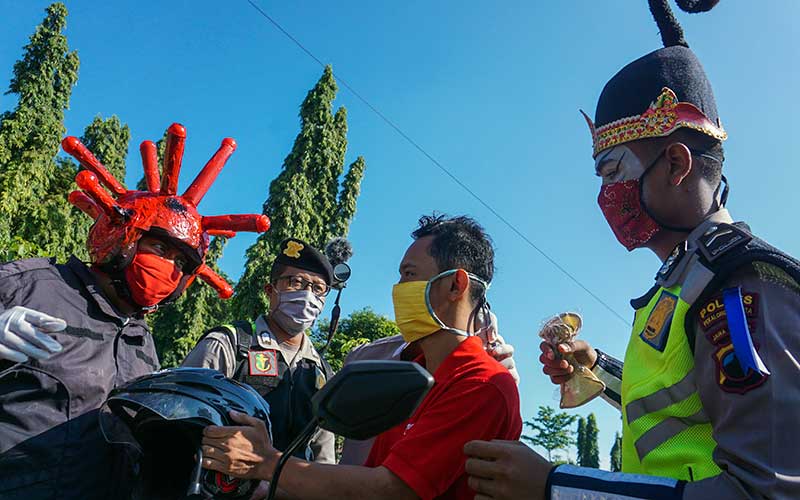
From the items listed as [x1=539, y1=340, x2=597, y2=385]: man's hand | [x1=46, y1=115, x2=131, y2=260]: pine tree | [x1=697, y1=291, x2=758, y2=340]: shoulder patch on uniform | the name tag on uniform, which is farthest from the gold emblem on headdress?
[x1=46, y1=115, x2=131, y2=260]: pine tree

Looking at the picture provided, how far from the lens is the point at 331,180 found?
88.4 feet

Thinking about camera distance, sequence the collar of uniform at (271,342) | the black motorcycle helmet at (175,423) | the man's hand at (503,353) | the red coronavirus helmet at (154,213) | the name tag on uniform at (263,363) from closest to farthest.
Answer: the black motorcycle helmet at (175,423) < the red coronavirus helmet at (154,213) < the man's hand at (503,353) < the name tag on uniform at (263,363) < the collar of uniform at (271,342)

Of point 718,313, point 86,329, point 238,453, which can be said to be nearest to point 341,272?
point 86,329

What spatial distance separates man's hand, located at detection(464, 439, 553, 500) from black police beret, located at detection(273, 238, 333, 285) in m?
3.75

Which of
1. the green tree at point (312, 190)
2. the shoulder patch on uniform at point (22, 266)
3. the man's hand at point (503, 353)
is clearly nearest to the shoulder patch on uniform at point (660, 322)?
the man's hand at point (503, 353)

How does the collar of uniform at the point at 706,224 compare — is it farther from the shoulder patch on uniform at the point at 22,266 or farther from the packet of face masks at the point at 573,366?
the shoulder patch on uniform at the point at 22,266

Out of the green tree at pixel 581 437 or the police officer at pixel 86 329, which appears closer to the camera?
the police officer at pixel 86 329

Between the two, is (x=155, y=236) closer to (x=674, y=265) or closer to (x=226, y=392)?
(x=226, y=392)

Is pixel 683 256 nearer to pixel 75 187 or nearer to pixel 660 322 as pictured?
pixel 660 322

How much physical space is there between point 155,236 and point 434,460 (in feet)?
7.30

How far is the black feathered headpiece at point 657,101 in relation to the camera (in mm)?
2592

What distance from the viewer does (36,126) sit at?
26.4 meters

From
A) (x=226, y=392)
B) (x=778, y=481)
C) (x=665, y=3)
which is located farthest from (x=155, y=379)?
(x=665, y=3)

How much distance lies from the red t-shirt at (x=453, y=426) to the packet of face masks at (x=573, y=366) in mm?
699
